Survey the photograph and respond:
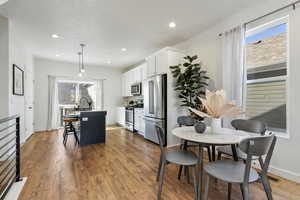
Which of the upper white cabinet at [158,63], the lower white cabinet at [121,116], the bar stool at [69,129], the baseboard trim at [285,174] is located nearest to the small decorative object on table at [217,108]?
the baseboard trim at [285,174]

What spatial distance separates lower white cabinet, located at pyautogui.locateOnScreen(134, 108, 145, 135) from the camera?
4928 mm

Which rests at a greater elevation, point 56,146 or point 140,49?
point 140,49

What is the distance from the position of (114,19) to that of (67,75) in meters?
4.20

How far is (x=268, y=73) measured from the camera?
2547 mm

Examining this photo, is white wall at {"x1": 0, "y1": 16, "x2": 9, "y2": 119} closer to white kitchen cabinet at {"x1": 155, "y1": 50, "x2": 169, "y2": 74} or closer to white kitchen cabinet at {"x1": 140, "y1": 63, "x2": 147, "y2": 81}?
white kitchen cabinet at {"x1": 155, "y1": 50, "x2": 169, "y2": 74}

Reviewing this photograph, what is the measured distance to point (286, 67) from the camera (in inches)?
90.5

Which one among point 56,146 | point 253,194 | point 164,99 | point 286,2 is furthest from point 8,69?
point 286,2

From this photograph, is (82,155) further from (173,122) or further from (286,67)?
(286,67)

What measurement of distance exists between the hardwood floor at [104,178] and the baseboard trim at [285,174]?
3.9 inches

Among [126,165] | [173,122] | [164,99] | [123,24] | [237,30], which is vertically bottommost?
[126,165]

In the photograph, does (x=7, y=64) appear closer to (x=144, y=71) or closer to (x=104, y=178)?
(x=104, y=178)

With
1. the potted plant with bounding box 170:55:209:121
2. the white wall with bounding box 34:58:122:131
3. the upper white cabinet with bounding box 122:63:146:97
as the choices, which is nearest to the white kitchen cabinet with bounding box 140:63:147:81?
the upper white cabinet with bounding box 122:63:146:97

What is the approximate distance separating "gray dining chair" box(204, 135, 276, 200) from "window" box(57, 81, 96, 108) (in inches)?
235

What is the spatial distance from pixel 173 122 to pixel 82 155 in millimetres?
2213
